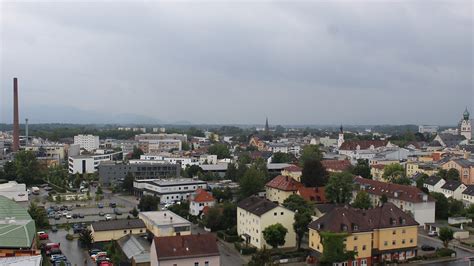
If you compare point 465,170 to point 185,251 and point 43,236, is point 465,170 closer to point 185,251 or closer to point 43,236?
point 185,251

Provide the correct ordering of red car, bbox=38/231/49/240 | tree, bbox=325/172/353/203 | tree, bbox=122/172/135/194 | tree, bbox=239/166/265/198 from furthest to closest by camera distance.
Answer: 1. tree, bbox=122/172/135/194
2. tree, bbox=239/166/265/198
3. tree, bbox=325/172/353/203
4. red car, bbox=38/231/49/240

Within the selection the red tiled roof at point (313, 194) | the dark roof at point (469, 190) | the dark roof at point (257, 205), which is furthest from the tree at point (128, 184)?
the dark roof at point (469, 190)

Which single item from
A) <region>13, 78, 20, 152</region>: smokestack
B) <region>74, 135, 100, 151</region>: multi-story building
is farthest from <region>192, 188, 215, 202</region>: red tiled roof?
<region>74, 135, 100, 151</region>: multi-story building

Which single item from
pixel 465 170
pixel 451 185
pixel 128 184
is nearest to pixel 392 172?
pixel 451 185

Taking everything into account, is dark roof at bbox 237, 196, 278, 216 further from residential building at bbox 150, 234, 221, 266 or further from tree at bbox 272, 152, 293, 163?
tree at bbox 272, 152, 293, 163

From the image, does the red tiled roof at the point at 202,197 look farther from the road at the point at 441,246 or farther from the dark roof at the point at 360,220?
the road at the point at 441,246
